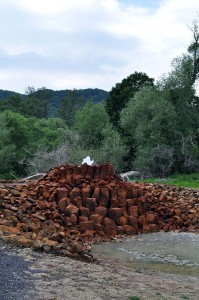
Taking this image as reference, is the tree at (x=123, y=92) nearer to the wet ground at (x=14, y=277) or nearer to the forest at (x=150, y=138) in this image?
the forest at (x=150, y=138)

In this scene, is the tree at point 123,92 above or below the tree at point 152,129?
above

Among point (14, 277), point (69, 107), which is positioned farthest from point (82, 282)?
point (69, 107)

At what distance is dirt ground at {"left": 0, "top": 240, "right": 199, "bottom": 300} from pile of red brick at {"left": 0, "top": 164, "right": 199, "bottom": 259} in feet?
6.30

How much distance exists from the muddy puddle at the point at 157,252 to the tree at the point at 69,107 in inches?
2289

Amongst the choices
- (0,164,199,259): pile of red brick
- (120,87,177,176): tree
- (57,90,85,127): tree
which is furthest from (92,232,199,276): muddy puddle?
(57,90,85,127): tree

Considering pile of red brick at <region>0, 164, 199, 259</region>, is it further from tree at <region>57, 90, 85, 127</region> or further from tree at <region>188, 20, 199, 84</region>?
tree at <region>57, 90, 85, 127</region>

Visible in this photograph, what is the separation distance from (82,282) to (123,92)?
1220 inches

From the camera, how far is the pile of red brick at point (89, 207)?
9.96 m

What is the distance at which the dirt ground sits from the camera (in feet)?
17.4

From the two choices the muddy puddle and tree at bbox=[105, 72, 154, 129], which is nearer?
the muddy puddle

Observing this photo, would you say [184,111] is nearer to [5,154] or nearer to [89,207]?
[5,154]

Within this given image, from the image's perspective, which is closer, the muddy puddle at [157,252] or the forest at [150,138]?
the muddy puddle at [157,252]

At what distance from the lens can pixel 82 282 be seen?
5.83 metres

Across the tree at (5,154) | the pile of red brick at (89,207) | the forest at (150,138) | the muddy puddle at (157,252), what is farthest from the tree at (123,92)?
the muddy puddle at (157,252)
